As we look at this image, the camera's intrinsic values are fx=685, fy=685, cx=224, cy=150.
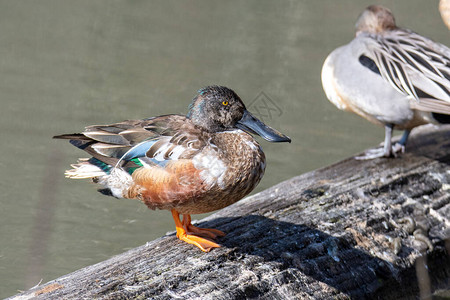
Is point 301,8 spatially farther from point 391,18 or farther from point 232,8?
point 391,18

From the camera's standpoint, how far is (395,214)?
10.9 feet

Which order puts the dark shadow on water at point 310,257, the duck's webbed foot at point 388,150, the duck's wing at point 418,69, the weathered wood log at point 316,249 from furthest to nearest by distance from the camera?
the duck's wing at point 418,69 < the duck's webbed foot at point 388,150 < the dark shadow on water at point 310,257 < the weathered wood log at point 316,249

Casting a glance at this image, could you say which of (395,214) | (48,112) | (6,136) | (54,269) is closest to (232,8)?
(48,112)

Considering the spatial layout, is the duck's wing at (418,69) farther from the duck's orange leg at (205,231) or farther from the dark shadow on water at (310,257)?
the duck's orange leg at (205,231)

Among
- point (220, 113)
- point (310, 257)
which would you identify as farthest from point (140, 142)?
point (310, 257)

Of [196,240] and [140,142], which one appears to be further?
[140,142]

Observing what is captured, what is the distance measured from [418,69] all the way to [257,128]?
1.68m

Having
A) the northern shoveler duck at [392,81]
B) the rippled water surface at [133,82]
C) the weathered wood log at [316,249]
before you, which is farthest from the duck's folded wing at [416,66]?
the rippled water surface at [133,82]

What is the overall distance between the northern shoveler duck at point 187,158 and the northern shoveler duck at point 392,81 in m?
1.17

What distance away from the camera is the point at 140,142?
3016mm

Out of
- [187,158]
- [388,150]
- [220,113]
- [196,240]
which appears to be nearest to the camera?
[196,240]

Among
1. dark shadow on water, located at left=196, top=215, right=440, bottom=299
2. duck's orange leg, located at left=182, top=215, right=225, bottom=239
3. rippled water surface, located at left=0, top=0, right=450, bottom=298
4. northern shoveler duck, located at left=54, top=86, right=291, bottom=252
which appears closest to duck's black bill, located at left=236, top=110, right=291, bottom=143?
northern shoveler duck, located at left=54, top=86, right=291, bottom=252

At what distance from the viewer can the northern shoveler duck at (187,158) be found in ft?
9.55

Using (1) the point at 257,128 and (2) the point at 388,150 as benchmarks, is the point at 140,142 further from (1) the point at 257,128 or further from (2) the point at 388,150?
(2) the point at 388,150
